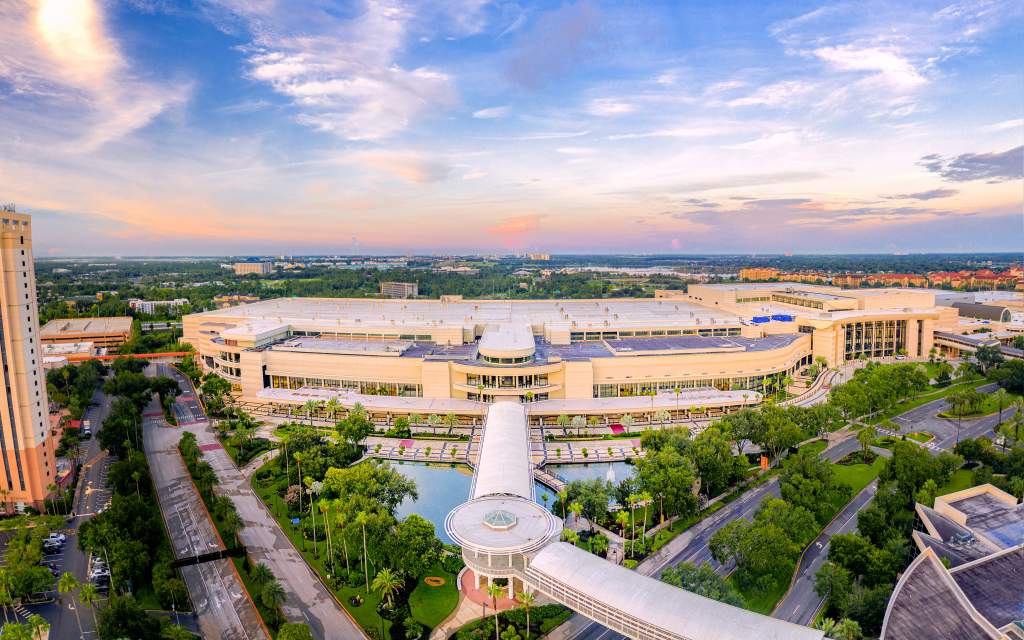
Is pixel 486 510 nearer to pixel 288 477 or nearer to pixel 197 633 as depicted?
pixel 197 633

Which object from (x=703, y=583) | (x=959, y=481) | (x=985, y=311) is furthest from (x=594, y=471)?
(x=985, y=311)

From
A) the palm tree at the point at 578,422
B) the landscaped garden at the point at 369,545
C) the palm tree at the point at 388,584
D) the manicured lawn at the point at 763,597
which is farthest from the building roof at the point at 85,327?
the manicured lawn at the point at 763,597

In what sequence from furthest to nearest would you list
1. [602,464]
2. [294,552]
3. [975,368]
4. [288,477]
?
1. [975,368]
2. [602,464]
3. [288,477]
4. [294,552]

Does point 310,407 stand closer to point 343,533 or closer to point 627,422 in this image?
point 343,533

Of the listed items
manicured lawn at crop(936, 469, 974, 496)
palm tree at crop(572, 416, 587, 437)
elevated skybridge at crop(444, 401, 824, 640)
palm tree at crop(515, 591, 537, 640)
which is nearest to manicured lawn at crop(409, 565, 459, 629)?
elevated skybridge at crop(444, 401, 824, 640)

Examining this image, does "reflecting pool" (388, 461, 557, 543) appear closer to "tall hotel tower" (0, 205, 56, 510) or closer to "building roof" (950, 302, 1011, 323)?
"tall hotel tower" (0, 205, 56, 510)

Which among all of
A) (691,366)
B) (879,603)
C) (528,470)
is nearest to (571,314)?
(691,366)
